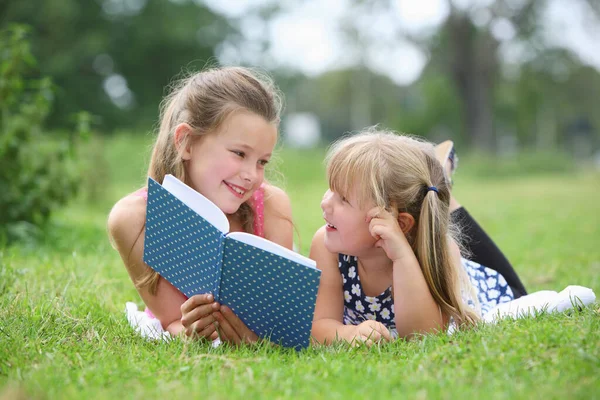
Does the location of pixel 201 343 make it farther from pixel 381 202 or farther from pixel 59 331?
pixel 381 202

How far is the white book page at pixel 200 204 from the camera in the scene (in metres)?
2.28

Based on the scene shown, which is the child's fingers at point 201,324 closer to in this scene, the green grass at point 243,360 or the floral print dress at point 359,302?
the green grass at point 243,360

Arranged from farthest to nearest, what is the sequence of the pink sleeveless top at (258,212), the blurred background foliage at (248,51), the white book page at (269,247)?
the blurred background foliage at (248,51) → the pink sleeveless top at (258,212) → the white book page at (269,247)

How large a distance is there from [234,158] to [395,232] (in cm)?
82

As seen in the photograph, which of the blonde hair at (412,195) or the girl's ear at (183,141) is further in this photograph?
the girl's ear at (183,141)

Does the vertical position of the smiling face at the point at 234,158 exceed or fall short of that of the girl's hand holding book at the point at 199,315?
it exceeds it

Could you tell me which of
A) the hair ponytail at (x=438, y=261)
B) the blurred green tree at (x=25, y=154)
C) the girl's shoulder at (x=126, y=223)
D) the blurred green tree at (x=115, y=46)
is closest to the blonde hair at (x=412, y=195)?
the hair ponytail at (x=438, y=261)

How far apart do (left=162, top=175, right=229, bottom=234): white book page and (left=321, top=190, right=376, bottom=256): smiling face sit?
0.52 meters

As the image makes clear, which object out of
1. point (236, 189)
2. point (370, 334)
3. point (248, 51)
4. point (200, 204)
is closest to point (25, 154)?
point (236, 189)

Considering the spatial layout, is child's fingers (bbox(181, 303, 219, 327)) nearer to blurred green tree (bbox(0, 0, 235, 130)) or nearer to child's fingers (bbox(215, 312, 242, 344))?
child's fingers (bbox(215, 312, 242, 344))

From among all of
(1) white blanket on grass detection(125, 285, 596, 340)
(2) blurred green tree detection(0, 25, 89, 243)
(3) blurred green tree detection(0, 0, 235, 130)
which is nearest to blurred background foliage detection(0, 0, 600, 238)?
(3) blurred green tree detection(0, 0, 235, 130)

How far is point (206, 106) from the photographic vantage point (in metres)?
2.85

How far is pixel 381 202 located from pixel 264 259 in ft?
2.03

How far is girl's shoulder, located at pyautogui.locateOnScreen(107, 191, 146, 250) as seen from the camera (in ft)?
8.94
